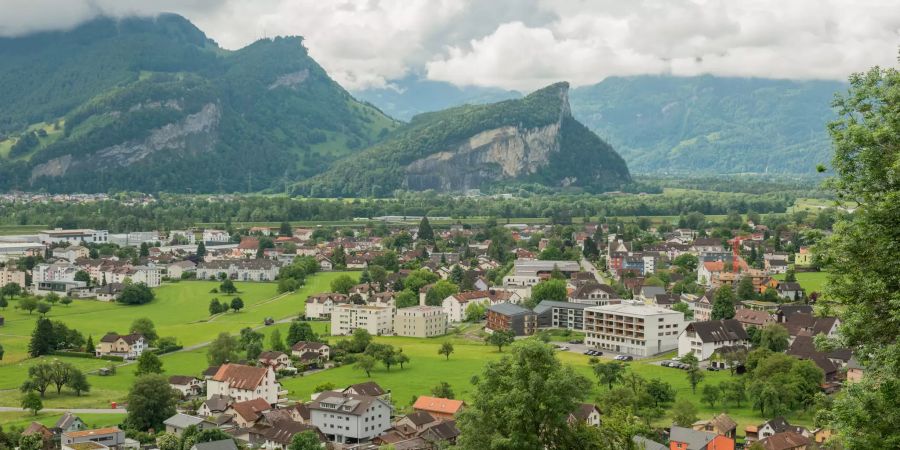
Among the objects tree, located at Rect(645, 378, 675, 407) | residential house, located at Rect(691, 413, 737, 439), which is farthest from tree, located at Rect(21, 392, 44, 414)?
residential house, located at Rect(691, 413, 737, 439)

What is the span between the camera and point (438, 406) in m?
37.7

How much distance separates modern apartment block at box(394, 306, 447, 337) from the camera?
61.8m

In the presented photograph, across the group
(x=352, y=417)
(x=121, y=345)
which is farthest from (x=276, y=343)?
(x=352, y=417)

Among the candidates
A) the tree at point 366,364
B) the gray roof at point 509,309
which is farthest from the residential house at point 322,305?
the tree at point 366,364

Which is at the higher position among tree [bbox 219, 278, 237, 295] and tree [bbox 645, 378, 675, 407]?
tree [bbox 219, 278, 237, 295]

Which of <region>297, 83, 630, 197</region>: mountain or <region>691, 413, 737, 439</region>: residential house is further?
<region>297, 83, 630, 197</region>: mountain

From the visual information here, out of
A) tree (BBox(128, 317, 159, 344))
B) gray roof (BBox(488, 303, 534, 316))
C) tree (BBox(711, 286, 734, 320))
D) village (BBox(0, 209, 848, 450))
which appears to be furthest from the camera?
gray roof (BBox(488, 303, 534, 316))

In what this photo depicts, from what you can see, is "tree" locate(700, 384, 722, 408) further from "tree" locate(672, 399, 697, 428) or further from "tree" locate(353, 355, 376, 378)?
"tree" locate(353, 355, 376, 378)

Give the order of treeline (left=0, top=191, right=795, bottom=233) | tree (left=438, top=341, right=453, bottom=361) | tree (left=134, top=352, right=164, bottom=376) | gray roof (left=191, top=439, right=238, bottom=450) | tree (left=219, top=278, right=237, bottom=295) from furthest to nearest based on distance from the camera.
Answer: treeline (left=0, top=191, right=795, bottom=233), tree (left=219, top=278, right=237, bottom=295), tree (left=438, top=341, right=453, bottom=361), tree (left=134, top=352, right=164, bottom=376), gray roof (left=191, top=439, right=238, bottom=450)

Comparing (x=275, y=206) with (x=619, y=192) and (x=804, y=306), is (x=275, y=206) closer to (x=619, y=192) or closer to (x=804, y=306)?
(x=619, y=192)

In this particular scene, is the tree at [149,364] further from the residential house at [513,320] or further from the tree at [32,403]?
the residential house at [513,320]

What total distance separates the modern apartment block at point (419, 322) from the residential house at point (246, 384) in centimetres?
1910

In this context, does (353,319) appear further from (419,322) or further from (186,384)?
(186,384)

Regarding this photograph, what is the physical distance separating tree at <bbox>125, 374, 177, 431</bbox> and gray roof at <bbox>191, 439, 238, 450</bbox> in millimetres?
6055
